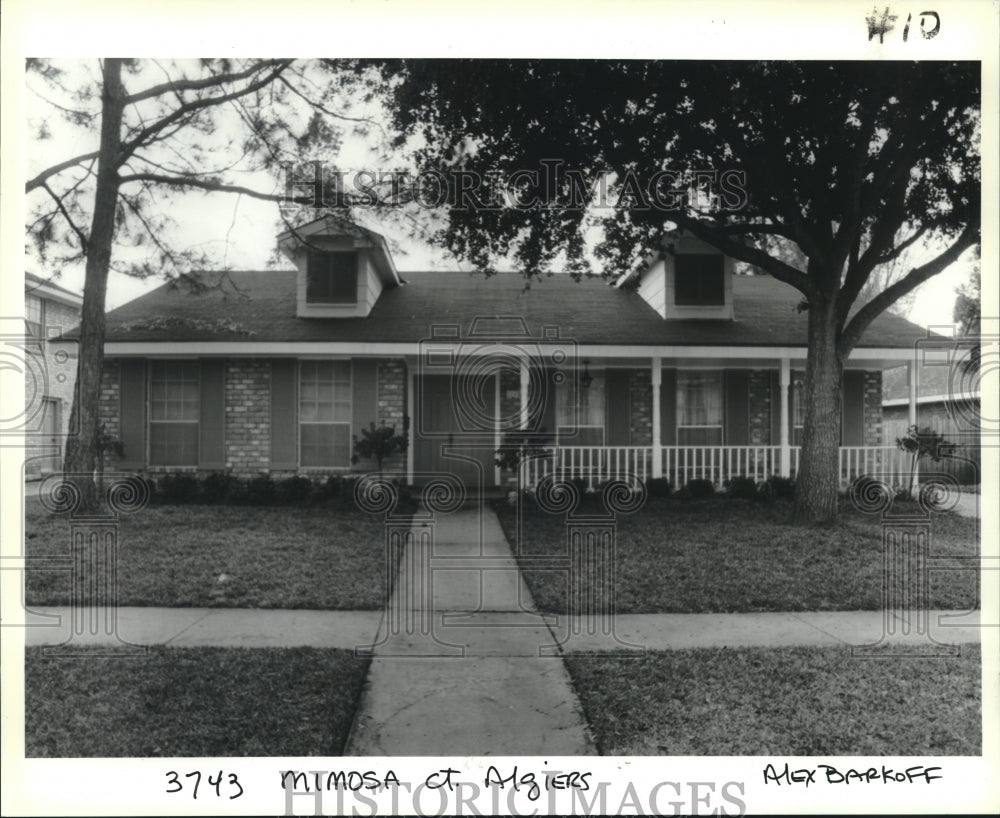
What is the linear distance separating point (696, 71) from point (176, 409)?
29.5 feet

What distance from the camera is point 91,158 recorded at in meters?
5.71

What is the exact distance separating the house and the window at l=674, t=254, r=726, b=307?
0.03m

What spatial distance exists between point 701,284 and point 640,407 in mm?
2489

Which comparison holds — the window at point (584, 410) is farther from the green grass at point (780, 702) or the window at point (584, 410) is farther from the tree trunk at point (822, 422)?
the green grass at point (780, 702)

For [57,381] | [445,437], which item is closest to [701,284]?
[445,437]

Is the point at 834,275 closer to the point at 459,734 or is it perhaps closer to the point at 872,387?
the point at 872,387

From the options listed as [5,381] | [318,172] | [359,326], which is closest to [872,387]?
[359,326]

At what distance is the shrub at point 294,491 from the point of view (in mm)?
10758

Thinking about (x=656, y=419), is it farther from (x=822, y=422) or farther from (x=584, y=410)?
(x=822, y=422)

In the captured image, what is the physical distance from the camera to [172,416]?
1123cm

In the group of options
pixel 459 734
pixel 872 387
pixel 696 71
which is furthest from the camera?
pixel 872 387

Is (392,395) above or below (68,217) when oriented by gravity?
below

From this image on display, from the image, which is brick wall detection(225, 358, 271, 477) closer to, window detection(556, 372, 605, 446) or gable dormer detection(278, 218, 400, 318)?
gable dormer detection(278, 218, 400, 318)

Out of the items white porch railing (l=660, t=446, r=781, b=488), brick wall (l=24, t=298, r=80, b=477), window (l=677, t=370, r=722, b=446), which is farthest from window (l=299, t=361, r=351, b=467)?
Result: window (l=677, t=370, r=722, b=446)
